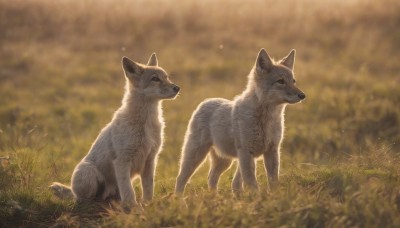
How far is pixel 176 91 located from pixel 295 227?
8.53ft

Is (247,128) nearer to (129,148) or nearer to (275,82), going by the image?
(275,82)

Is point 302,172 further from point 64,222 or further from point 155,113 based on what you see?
point 64,222

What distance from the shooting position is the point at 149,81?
712cm

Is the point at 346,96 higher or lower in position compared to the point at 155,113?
lower

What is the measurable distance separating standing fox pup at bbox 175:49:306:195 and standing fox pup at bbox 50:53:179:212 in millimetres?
574

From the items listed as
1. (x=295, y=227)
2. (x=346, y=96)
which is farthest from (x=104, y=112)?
(x=295, y=227)

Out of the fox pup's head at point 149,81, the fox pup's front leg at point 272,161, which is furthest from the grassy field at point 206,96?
the fox pup's head at point 149,81

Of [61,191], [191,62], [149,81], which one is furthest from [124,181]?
[191,62]

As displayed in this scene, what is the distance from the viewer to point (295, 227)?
199 inches

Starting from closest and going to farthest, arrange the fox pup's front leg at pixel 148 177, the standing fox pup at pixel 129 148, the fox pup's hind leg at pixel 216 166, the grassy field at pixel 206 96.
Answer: the grassy field at pixel 206 96, the standing fox pup at pixel 129 148, the fox pup's front leg at pixel 148 177, the fox pup's hind leg at pixel 216 166

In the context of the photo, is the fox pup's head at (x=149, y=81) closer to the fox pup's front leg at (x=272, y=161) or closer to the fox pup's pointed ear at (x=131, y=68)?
the fox pup's pointed ear at (x=131, y=68)

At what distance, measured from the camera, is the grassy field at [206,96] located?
5.53 meters

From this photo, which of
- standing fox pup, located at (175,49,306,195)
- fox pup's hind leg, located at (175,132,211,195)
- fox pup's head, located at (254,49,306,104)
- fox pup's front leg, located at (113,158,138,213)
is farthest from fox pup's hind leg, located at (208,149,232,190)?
fox pup's front leg, located at (113,158,138,213)

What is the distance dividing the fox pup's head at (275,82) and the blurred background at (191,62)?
2728mm
